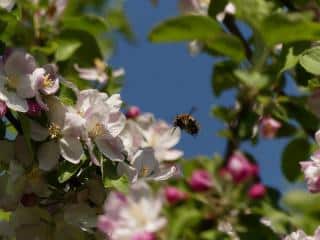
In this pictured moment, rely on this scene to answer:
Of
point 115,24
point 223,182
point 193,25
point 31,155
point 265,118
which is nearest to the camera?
point 31,155

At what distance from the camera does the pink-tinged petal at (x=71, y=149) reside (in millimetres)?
1168

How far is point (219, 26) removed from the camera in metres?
1.82

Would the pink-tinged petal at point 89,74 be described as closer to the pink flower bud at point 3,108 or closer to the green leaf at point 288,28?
the green leaf at point 288,28

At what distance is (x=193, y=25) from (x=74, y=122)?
63 cm

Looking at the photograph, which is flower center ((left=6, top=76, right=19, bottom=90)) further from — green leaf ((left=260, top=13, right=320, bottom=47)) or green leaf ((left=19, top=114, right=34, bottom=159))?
green leaf ((left=260, top=13, right=320, bottom=47))

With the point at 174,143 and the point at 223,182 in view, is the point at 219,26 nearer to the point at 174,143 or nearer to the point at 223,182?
the point at 174,143

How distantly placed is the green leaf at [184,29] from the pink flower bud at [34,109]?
0.64 m

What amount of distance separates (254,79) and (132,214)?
2.68 ft

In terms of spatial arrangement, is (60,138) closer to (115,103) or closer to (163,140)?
(115,103)

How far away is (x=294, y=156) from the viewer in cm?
222

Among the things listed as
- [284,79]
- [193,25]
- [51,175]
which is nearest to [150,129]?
[193,25]

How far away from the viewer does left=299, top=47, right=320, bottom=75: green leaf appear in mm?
1340

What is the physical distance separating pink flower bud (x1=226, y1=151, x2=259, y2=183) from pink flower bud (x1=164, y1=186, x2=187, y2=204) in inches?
5.9

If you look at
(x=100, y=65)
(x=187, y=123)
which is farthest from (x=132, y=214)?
(x=100, y=65)
